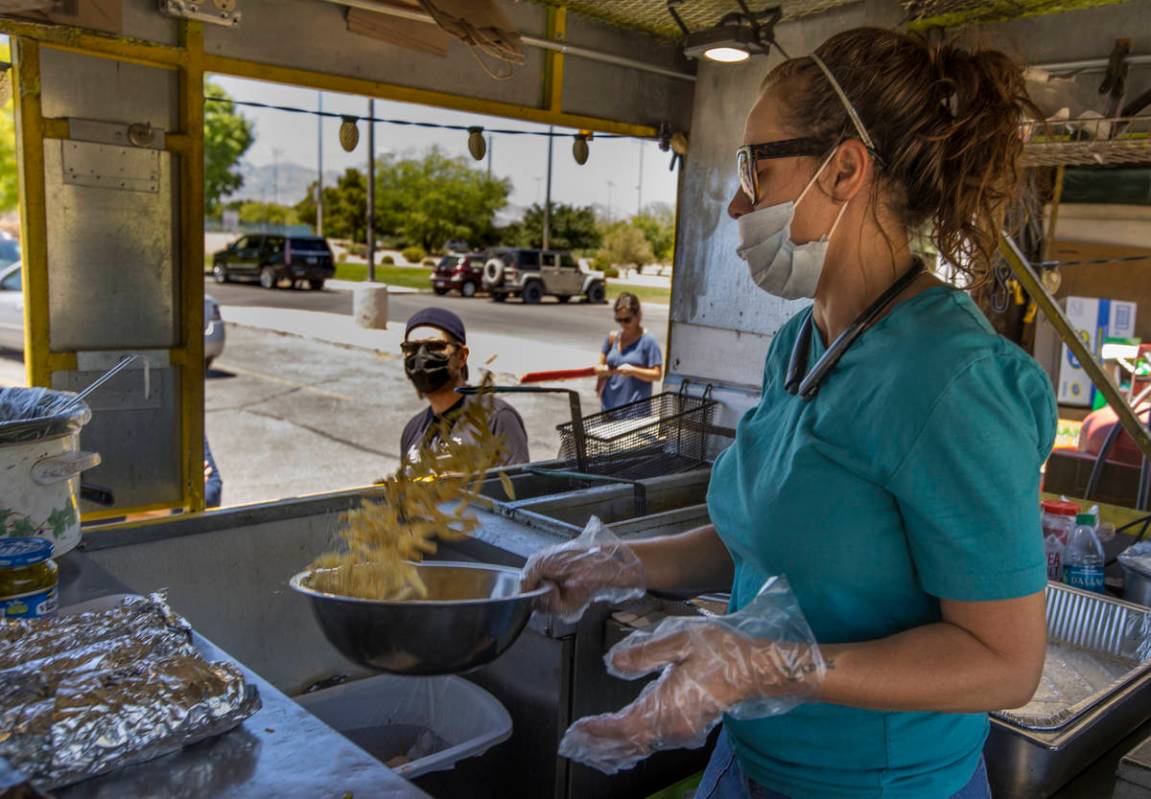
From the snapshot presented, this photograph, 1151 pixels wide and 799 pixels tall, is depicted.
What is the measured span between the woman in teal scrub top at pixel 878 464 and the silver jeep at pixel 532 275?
82.8 feet

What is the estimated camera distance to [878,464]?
1142 millimetres

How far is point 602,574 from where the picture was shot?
1.62 m

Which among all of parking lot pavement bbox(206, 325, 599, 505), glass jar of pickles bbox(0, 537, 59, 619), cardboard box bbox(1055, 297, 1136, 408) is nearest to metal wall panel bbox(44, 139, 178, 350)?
glass jar of pickles bbox(0, 537, 59, 619)

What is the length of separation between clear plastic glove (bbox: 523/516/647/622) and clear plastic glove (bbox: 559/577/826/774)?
15.4 inches

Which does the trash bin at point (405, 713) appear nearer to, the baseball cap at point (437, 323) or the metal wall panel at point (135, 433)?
the baseball cap at point (437, 323)

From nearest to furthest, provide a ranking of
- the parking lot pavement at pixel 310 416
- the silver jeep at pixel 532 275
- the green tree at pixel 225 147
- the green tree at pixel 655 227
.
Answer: the parking lot pavement at pixel 310 416 < the silver jeep at pixel 532 275 < the green tree at pixel 225 147 < the green tree at pixel 655 227

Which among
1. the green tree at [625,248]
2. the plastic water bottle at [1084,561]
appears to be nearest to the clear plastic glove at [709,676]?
the plastic water bottle at [1084,561]

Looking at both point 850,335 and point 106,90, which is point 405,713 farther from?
point 106,90

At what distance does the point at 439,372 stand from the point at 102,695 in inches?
89.5

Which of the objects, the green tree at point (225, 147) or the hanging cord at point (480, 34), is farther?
the green tree at point (225, 147)

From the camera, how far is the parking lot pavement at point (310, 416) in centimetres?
875

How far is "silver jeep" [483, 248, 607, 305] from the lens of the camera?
26406 millimetres

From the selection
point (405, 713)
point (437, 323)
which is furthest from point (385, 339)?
point (405, 713)

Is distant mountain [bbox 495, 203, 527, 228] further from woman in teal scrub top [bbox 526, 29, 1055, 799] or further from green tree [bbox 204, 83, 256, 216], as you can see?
woman in teal scrub top [bbox 526, 29, 1055, 799]
